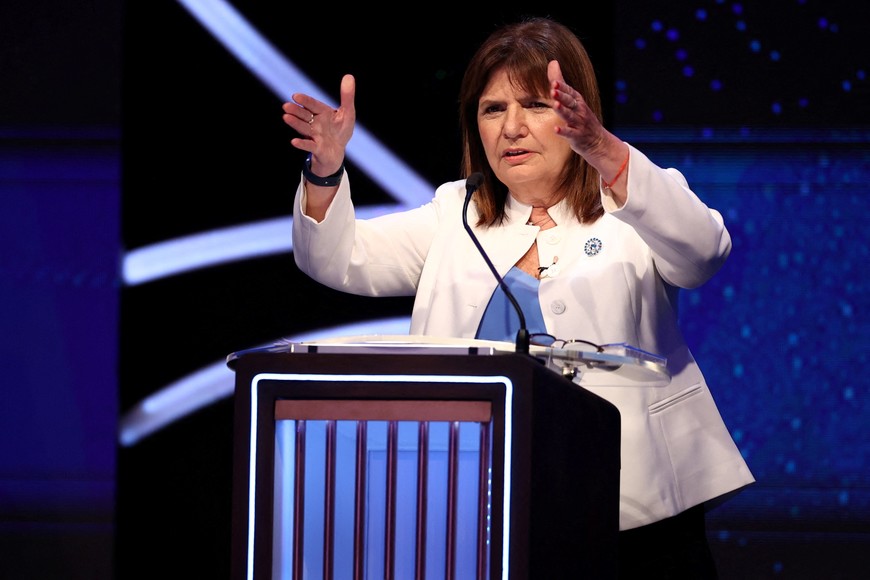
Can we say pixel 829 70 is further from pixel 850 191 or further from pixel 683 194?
pixel 683 194

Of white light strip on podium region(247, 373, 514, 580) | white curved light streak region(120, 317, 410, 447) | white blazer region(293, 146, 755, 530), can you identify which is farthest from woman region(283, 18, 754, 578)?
white curved light streak region(120, 317, 410, 447)

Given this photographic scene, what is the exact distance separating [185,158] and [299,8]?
1.65ft

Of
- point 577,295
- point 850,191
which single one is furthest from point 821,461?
point 577,295

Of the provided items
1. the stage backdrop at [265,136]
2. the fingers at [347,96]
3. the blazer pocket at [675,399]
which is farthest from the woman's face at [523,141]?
the stage backdrop at [265,136]

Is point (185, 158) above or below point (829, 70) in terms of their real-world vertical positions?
below

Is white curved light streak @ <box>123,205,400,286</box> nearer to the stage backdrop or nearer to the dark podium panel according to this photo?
the stage backdrop

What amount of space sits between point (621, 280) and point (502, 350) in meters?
0.64

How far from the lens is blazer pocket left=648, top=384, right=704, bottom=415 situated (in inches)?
64.8

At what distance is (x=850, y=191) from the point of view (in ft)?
9.18

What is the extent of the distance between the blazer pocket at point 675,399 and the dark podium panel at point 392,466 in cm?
59

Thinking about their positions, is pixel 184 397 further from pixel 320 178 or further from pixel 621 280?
pixel 621 280

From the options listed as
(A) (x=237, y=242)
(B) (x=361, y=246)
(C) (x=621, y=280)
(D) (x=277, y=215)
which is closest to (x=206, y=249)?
(A) (x=237, y=242)

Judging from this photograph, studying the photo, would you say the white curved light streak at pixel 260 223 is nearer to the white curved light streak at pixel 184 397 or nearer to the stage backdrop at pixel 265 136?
the stage backdrop at pixel 265 136

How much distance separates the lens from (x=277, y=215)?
104 inches
